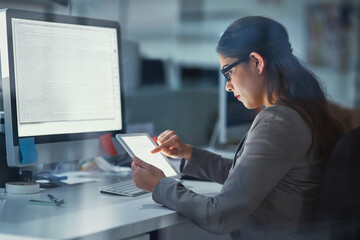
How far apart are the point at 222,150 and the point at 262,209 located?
1.05 meters

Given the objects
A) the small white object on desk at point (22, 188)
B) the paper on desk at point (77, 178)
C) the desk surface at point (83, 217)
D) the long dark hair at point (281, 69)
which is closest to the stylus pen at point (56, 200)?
the desk surface at point (83, 217)

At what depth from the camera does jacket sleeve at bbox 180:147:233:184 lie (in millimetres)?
1210

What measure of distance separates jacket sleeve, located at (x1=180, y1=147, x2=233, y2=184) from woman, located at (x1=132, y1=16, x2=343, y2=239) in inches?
7.8

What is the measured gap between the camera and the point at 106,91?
1326 mm

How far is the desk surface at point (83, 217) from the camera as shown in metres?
0.81

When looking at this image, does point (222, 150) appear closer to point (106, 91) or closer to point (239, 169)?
point (106, 91)

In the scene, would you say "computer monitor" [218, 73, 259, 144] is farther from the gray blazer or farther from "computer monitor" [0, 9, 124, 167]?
the gray blazer

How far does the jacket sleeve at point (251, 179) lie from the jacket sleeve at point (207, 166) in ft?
0.96

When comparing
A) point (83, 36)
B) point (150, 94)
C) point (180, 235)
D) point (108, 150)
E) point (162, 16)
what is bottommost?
point (180, 235)

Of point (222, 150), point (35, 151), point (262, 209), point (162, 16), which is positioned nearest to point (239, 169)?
point (262, 209)

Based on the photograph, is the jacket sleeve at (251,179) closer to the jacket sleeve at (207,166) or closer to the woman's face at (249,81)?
the woman's face at (249,81)

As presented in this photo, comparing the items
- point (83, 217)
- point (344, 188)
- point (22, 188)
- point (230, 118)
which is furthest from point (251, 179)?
point (230, 118)

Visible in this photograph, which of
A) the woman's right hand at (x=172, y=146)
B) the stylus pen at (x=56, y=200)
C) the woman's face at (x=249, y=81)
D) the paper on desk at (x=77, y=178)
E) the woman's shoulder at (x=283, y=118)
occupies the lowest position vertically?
the paper on desk at (x=77, y=178)

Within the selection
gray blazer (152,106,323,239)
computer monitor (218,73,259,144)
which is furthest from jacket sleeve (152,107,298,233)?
computer monitor (218,73,259,144)
